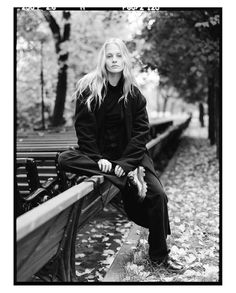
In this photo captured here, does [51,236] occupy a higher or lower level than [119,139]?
lower

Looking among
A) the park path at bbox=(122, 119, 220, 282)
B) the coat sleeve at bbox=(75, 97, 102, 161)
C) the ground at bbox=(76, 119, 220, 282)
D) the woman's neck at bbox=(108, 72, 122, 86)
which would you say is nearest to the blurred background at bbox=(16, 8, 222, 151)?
the park path at bbox=(122, 119, 220, 282)

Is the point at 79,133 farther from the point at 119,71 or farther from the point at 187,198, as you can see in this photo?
the point at 187,198

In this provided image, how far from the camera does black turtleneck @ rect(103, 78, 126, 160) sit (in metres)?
4.28

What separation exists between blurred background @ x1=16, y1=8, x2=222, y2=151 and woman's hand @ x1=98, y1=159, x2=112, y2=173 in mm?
4320

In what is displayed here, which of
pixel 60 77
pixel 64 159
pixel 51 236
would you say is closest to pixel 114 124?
pixel 64 159

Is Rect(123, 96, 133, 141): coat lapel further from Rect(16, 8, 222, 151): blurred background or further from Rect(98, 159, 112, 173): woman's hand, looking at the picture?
Rect(16, 8, 222, 151): blurred background

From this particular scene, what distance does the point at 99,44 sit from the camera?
16.6 metres

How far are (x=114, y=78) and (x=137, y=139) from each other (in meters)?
0.61

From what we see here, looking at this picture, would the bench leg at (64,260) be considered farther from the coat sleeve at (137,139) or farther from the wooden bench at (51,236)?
the coat sleeve at (137,139)

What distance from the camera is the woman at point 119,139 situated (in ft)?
13.5

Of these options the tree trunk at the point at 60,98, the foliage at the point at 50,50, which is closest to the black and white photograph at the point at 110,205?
the foliage at the point at 50,50

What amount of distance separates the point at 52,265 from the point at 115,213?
3.65 metres

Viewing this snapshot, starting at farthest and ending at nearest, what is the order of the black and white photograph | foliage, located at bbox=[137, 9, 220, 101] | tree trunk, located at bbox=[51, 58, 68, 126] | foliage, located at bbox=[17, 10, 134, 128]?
tree trunk, located at bbox=[51, 58, 68, 126], foliage, located at bbox=[17, 10, 134, 128], foliage, located at bbox=[137, 9, 220, 101], the black and white photograph

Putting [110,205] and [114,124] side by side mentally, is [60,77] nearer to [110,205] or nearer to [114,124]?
[110,205]
